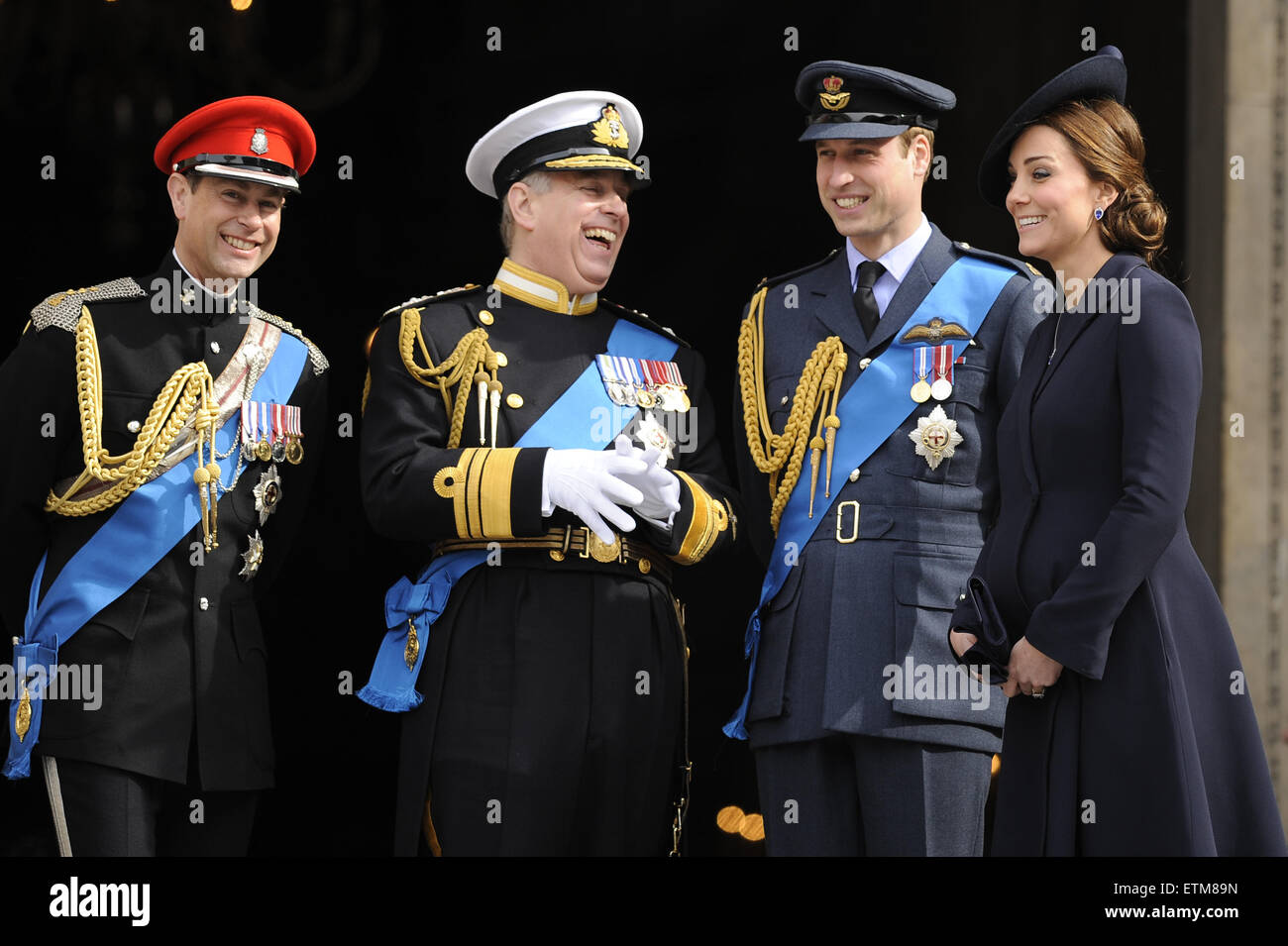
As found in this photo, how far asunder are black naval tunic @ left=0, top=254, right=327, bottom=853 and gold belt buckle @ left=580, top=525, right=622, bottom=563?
0.82 meters

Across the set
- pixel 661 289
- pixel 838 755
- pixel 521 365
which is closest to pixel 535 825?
pixel 838 755

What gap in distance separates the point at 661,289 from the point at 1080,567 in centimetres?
246

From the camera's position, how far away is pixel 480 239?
20.6 ft

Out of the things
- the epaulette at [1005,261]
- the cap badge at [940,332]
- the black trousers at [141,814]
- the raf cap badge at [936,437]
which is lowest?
the black trousers at [141,814]

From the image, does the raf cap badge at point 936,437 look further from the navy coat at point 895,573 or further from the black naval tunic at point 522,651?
the black naval tunic at point 522,651

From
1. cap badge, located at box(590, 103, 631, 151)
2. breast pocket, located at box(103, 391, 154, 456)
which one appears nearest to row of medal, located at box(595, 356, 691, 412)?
cap badge, located at box(590, 103, 631, 151)

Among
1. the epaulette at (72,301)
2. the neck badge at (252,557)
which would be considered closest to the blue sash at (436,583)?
the neck badge at (252,557)

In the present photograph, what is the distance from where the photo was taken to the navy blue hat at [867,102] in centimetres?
482

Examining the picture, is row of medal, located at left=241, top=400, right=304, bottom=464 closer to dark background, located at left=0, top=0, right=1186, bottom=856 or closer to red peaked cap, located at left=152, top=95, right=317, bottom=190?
red peaked cap, located at left=152, top=95, right=317, bottom=190

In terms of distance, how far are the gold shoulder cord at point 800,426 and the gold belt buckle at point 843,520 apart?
0.05 metres

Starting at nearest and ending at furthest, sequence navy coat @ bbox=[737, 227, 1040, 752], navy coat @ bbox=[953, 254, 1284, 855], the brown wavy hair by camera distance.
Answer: navy coat @ bbox=[953, 254, 1284, 855] → the brown wavy hair → navy coat @ bbox=[737, 227, 1040, 752]

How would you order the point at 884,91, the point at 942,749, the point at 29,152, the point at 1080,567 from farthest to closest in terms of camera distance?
the point at 29,152 → the point at 884,91 → the point at 942,749 → the point at 1080,567

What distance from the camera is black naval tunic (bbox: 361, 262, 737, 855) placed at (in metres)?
4.66

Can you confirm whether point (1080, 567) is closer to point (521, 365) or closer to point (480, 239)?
point (521, 365)
